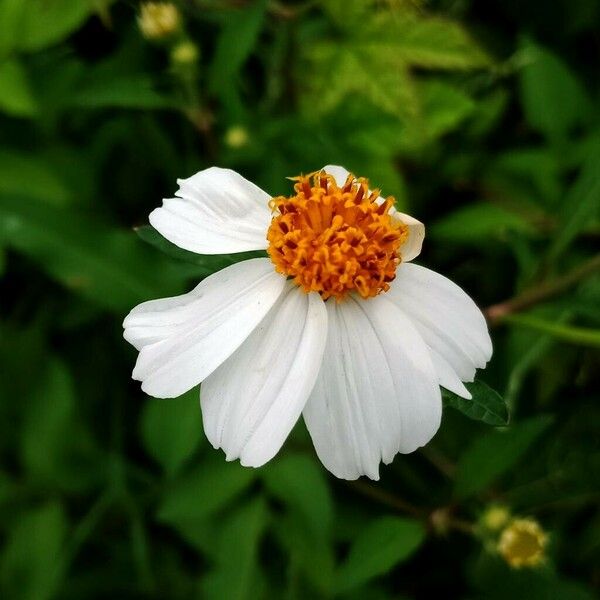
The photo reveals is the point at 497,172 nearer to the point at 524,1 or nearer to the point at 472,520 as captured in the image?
the point at 524,1

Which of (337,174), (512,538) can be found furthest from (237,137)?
(512,538)

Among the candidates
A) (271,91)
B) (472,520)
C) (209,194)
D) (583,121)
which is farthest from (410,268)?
(583,121)

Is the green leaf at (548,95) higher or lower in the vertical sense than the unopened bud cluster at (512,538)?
higher

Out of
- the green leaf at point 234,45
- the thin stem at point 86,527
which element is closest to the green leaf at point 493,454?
the thin stem at point 86,527


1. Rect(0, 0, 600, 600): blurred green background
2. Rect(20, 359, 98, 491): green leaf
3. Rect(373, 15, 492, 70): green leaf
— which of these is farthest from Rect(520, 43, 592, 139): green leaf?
Rect(20, 359, 98, 491): green leaf

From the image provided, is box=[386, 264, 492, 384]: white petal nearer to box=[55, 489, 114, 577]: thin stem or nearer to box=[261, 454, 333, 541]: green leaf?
box=[261, 454, 333, 541]: green leaf

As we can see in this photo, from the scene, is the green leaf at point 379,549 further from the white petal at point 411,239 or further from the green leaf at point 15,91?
the green leaf at point 15,91

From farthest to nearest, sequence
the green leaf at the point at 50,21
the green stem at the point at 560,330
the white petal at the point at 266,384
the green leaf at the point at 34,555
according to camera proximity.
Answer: the green leaf at the point at 50,21 → the green leaf at the point at 34,555 → the green stem at the point at 560,330 → the white petal at the point at 266,384
